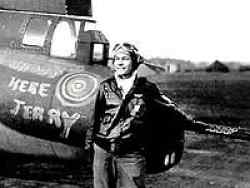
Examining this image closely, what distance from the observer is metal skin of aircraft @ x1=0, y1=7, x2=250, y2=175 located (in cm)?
617

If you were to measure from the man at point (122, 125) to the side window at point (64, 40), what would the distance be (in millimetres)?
2553

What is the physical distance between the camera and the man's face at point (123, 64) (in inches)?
189

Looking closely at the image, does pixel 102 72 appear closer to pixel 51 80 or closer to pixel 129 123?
pixel 51 80

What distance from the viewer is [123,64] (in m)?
4.79

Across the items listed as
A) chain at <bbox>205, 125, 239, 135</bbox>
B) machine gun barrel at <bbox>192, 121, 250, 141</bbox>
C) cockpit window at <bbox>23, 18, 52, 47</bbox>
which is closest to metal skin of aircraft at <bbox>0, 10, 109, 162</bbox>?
cockpit window at <bbox>23, 18, 52, 47</bbox>

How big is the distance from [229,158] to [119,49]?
8.22 m

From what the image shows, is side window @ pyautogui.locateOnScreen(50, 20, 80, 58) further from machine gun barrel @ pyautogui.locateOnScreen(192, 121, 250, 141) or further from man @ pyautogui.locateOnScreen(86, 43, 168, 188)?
machine gun barrel @ pyautogui.locateOnScreen(192, 121, 250, 141)

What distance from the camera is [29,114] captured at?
6469mm

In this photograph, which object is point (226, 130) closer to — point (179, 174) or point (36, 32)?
point (36, 32)

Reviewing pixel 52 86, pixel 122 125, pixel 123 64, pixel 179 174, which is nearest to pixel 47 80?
pixel 52 86

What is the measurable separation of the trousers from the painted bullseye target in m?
1.53

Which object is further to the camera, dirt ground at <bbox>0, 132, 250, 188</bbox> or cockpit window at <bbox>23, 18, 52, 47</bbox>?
dirt ground at <bbox>0, 132, 250, 188</bbox>

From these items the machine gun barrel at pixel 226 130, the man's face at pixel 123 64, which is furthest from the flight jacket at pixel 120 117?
the machine gun barrel at pixel 226 130

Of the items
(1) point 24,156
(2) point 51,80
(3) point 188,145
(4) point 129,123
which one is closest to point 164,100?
(4) point 129,123
